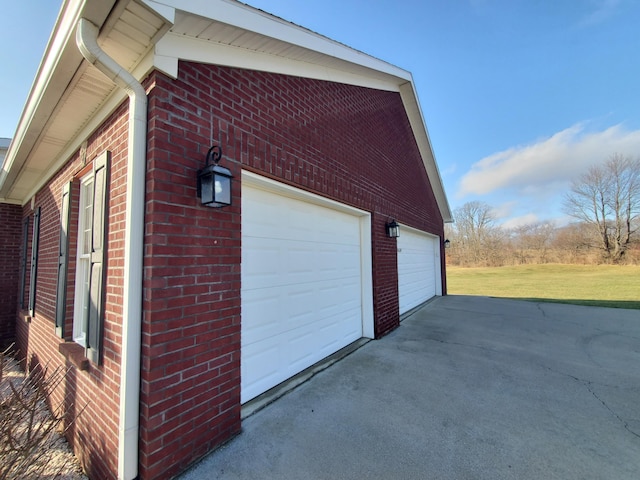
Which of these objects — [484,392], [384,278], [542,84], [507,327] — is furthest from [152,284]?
[542,84]

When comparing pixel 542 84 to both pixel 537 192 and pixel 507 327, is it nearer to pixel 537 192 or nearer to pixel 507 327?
pixel 507 327

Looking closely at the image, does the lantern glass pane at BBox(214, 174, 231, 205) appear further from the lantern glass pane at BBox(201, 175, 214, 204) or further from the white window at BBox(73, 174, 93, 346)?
the white window at BBox(73, 174, 93, 346)

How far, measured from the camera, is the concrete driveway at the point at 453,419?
6.91 feet

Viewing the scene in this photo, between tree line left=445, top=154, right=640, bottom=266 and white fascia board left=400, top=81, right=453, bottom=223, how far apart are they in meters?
24.8

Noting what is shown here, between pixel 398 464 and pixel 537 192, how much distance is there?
53.1 metres

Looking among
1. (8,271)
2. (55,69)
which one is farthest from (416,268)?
(8,271)

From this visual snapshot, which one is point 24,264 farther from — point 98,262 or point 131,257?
point 131,257

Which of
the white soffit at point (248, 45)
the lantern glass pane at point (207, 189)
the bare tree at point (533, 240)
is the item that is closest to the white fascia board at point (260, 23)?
the white soffit at point (248, 45)

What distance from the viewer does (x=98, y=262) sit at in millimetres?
2307

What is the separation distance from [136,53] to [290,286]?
2784mm

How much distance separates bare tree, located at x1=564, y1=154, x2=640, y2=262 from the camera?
1087 inches

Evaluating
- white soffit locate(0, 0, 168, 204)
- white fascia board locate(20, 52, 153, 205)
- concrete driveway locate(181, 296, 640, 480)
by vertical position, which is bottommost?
concrete driveway locate(181, 296, 640, 480)

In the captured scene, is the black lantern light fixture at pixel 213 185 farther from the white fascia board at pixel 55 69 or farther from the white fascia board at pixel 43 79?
the white fascia board at pixel 43 79

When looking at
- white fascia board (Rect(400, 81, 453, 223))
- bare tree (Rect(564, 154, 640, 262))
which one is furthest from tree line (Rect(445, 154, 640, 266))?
white fascia board (Rect(400, 81, 453, 223))
